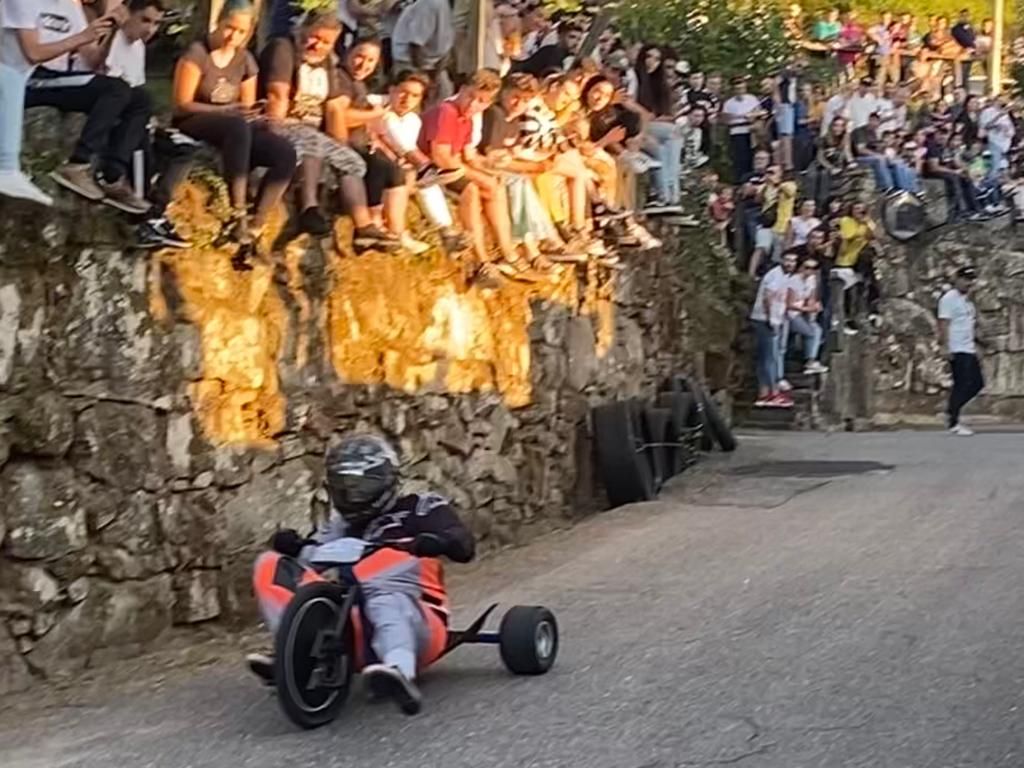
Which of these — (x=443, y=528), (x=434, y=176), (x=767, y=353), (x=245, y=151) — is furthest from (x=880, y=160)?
(x=443, y=528)

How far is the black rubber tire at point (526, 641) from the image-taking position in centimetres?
716

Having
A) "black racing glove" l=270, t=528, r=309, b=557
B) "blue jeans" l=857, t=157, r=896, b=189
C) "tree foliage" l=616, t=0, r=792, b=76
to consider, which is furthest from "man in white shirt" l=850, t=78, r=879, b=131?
"black racing glove" l=270, t=528, r=309, b=557

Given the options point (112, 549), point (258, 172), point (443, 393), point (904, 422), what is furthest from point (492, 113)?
point (904, 422)

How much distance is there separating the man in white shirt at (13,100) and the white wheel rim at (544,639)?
8.88ft

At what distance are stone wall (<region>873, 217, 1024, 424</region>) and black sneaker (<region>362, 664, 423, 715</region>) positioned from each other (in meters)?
16.0

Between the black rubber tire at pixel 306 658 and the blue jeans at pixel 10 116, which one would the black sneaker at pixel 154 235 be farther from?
the black rubber tire at pixel 306 658

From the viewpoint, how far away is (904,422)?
819 inches

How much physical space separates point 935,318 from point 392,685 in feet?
55.7

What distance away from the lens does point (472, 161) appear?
11211mm

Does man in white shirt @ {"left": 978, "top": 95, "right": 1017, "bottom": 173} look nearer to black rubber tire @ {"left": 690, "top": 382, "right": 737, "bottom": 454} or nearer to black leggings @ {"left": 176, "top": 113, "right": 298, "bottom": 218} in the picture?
black rubber tire @ {"left": 690, "top": 382, "right": 737, "bottom": 454}

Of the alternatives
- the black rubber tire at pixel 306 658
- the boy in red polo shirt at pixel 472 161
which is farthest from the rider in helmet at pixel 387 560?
the boy in red polo shirt at pixel 472 161

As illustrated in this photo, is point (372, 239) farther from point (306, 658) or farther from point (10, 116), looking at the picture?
point (306, 658)

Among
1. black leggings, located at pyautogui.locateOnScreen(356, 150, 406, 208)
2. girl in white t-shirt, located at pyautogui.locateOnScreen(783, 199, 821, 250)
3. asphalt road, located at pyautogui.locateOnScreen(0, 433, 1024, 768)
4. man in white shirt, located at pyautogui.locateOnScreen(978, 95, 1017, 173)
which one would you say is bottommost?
asphalt road, located at pyautogui.locateOnScreen(0, 433, 1024, 768)

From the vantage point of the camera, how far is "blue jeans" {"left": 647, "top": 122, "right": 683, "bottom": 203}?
15023 millimetres
